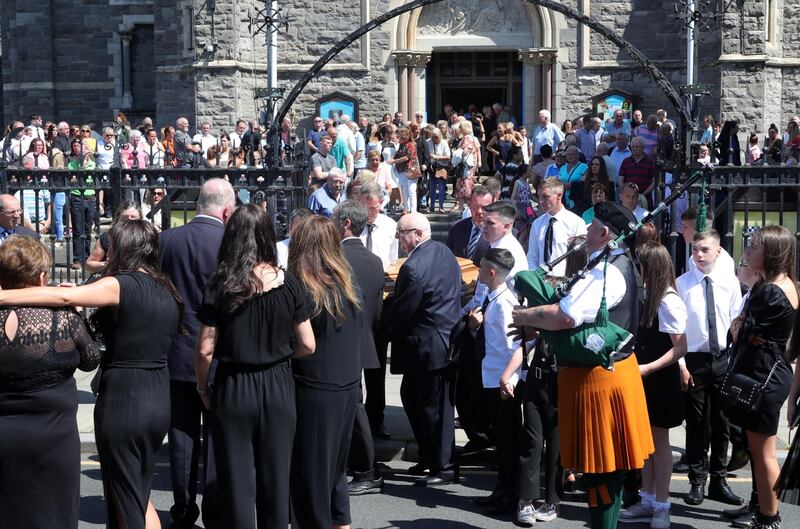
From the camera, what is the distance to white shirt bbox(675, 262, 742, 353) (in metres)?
7.41

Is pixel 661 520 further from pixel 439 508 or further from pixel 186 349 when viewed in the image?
pixel 186 349

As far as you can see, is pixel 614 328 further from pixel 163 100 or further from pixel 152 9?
pixel 152 9

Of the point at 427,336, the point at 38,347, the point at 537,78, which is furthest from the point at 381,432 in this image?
the point at 537,78

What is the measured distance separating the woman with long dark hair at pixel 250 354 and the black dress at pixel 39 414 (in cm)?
64

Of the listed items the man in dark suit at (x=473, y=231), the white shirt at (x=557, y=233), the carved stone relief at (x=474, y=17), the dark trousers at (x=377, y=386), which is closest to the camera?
the dark trousers at (x=377, y=386)

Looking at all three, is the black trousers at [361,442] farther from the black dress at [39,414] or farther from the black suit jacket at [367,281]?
the black dress at [39,414]

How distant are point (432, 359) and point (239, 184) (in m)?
4.46

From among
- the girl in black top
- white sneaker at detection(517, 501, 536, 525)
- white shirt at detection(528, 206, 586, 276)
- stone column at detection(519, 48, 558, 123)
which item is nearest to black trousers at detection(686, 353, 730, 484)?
white sneaker at detection(517, 501, 536, 525)

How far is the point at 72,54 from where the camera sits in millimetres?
30969

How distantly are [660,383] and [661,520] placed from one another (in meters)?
0.81

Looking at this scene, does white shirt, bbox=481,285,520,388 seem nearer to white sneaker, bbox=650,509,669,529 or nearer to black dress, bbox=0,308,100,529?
white sneaker, bbox=650,509,669,529

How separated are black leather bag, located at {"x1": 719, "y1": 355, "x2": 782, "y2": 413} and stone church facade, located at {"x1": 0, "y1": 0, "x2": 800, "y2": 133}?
19278mm

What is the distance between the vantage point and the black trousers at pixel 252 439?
18.6 ft

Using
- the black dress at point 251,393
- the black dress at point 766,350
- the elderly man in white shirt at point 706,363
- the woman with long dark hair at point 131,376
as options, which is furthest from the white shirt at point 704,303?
the woman with long dark hair at point 131,376
